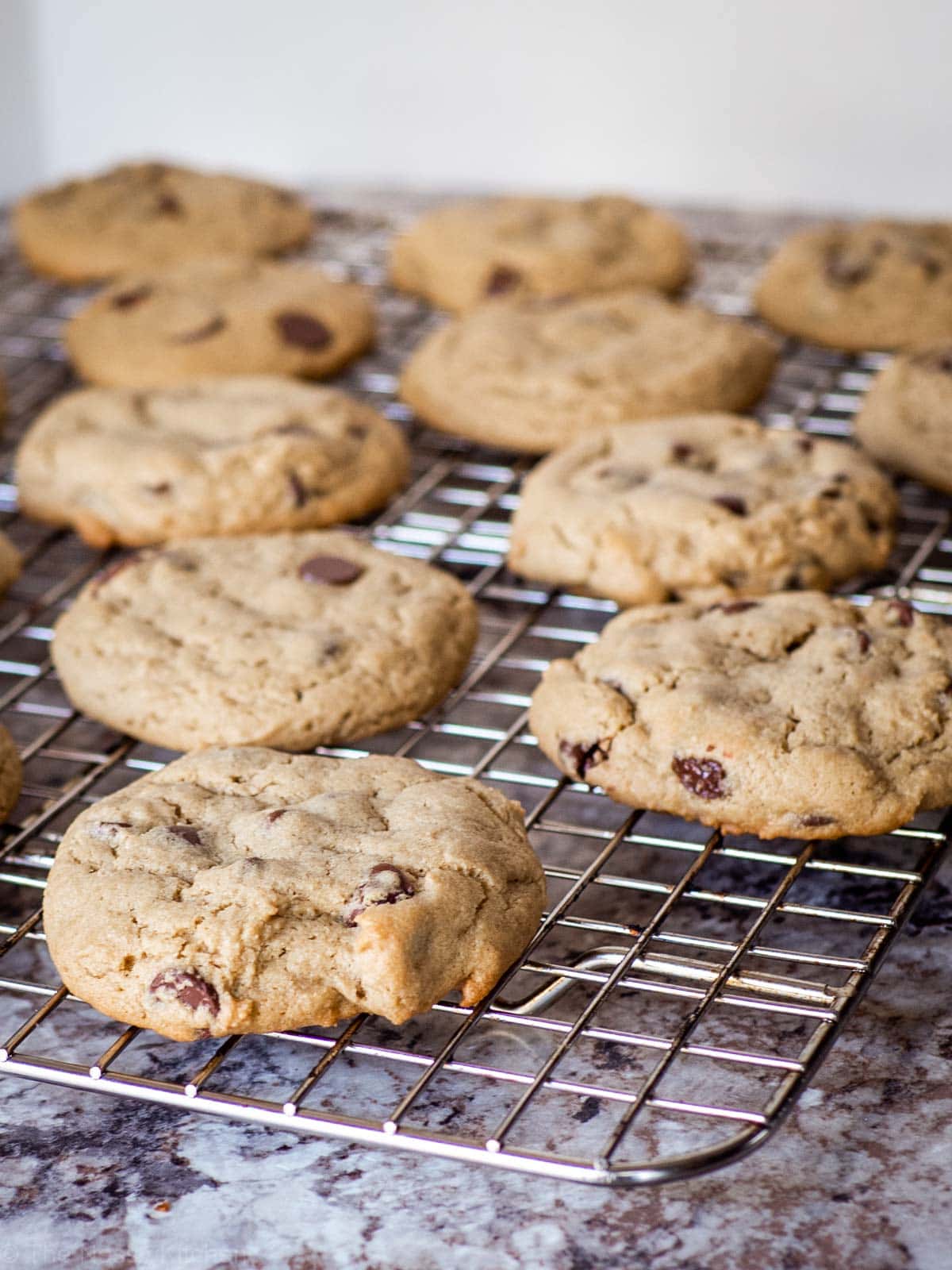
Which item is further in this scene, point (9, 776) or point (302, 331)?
point (302, 331)

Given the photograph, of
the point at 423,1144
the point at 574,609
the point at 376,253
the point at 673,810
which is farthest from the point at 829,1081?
the point at 376,253

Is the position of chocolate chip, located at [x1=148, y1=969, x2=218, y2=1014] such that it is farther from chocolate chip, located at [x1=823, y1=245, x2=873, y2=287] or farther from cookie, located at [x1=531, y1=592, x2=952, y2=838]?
chocolate chip, located at [x1=823, y1=245, x2=873, y2=287]

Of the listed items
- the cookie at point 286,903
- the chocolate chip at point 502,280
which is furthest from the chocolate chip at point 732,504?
the chocolate chip at point 502,280

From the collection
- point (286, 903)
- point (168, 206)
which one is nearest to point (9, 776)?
point (286, 903)

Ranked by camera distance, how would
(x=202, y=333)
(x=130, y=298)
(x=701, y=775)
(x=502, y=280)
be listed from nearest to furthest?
1. (x=701, y=775)
2. (x=202, y=333)
3. (x=130, y=298)
4. (x=502, y=280)

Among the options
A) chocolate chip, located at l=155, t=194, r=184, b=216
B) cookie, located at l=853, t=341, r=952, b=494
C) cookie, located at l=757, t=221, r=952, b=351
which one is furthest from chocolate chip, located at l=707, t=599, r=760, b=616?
chocolate chip, located at l=155, t=194, r=184, b=216

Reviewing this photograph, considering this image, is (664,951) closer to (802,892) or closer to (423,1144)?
(802,892)

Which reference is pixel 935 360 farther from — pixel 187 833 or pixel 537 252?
pixel 187 833
